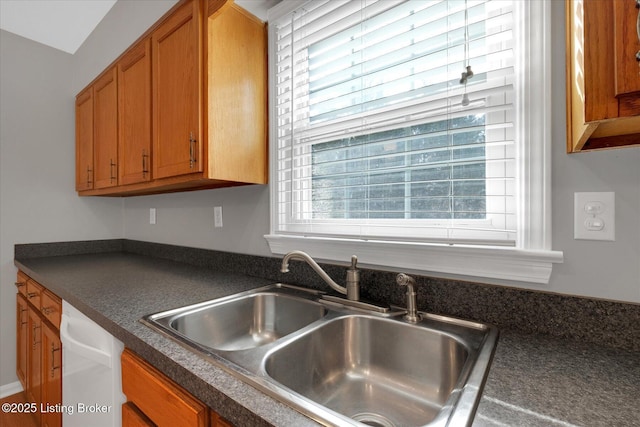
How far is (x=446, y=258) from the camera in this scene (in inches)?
37.4

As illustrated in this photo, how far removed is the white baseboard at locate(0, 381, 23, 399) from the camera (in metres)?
2.06

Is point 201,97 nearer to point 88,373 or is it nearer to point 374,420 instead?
point 88,373

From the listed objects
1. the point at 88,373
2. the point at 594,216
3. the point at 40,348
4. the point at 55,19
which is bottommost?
the point at 40,348

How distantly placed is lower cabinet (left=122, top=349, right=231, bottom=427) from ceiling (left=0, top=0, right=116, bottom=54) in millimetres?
2564

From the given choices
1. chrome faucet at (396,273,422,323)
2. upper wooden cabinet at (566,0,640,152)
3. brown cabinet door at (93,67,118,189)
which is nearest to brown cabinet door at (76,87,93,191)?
brown cabinet door at (93,67,118,189)

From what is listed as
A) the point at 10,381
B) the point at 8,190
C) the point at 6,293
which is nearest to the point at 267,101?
the point at 8,190

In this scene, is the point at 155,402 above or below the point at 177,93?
below

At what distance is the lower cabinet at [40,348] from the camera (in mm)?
1383

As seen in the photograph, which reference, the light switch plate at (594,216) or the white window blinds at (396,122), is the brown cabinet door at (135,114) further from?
the light switch plate at (594,216)

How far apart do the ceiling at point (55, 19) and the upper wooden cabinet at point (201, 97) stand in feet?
3.29

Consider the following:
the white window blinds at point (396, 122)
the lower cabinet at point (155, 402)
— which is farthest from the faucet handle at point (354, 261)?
the lower cabinet at point (155, 402)

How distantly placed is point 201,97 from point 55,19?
6.25 feet

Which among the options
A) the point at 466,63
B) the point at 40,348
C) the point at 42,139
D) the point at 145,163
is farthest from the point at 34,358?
the point at 466,63

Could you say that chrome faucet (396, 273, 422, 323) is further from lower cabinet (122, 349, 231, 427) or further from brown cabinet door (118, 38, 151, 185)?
brown cabinet door (118, 38, 151, 185)
